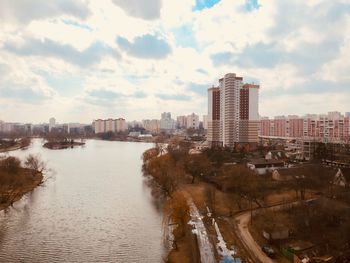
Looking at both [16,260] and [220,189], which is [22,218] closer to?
[16,260]

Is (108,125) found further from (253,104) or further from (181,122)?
(253,104)

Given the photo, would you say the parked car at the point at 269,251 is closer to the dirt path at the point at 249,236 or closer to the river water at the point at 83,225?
the dirt path at the point at 249,236

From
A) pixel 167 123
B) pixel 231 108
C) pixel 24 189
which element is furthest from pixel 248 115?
pixel 167 123

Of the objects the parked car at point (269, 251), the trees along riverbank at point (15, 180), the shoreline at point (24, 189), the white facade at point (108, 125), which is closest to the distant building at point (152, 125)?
the white facade at point (108, 125)

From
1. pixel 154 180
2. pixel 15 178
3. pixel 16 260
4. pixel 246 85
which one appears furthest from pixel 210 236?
pixel 246 85

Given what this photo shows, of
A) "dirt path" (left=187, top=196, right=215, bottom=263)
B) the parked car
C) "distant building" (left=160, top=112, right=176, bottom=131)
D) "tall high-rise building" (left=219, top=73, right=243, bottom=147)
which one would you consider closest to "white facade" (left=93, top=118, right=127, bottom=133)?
"distant building" (left=160, top=112, right=176, bottom=131)
